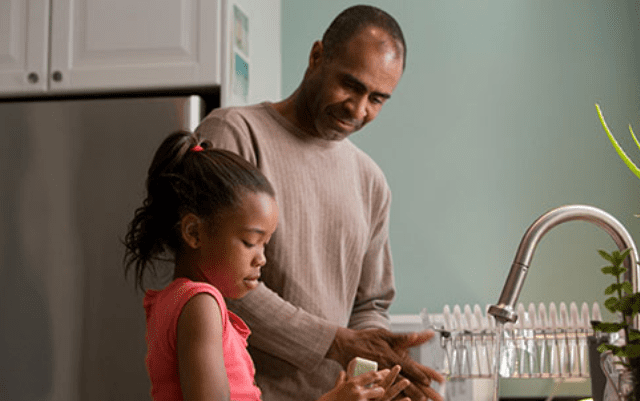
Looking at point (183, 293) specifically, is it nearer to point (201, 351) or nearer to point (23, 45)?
point (201, 351)

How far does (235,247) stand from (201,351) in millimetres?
168

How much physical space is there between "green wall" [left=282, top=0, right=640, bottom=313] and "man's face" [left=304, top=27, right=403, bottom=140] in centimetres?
113

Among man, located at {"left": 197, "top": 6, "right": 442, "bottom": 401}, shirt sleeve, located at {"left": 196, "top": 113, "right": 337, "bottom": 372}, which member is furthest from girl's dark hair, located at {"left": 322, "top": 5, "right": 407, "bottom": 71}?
shirt sleeve, located at {"left": 196, "top": 113, "right": 337, "bottom": 372}

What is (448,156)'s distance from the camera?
2.48 m

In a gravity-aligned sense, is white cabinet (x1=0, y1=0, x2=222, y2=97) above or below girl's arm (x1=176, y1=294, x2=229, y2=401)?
above

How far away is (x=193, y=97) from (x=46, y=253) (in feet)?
1.81

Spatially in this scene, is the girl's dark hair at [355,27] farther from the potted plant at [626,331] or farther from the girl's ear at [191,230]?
the potted plant at [626,331]

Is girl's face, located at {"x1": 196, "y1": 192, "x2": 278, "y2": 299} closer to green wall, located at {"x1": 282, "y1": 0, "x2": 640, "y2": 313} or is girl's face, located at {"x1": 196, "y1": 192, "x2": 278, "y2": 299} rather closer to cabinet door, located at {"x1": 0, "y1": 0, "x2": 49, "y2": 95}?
cabinet door, located at {"x1": 0, "y1": 0, "x2": 49, "y2": 95}

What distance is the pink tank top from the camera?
0.94 m

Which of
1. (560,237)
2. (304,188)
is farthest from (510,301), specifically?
(560,237)

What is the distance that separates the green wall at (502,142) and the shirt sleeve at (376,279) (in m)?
0.91

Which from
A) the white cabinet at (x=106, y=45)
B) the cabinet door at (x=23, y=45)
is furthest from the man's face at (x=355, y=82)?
the cabinet door at (x=23, y=45)

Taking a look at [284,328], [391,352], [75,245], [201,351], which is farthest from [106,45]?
[201,351]

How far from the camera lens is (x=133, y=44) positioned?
209 cm
